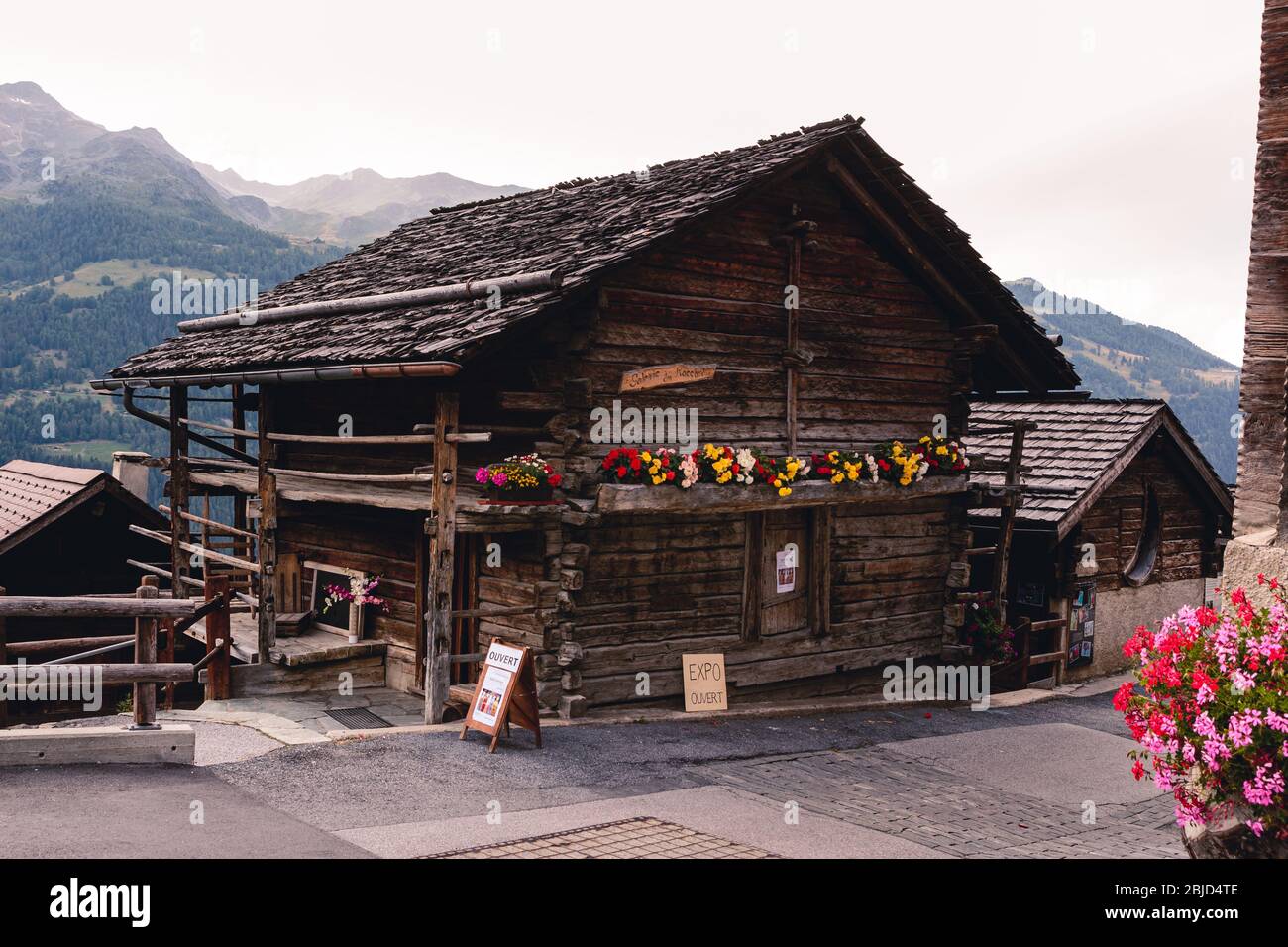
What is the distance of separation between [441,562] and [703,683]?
327cm

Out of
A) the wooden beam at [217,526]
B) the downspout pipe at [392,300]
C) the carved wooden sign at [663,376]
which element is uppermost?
the downspout pipe at [392,300]

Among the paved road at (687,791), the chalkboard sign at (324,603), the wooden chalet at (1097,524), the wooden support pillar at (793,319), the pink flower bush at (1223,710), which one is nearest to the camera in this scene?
the pink flower bush at (1223,710)

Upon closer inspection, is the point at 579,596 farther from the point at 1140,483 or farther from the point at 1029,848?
the point at 1140,483

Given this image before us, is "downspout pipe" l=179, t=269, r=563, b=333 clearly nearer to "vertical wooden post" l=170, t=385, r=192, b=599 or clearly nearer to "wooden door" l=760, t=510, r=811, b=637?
"vertical wooden post" l=170, t=385, r=192, b=599

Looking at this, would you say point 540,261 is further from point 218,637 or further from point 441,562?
point 218,637

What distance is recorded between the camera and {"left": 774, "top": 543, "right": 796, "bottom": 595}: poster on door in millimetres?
13766

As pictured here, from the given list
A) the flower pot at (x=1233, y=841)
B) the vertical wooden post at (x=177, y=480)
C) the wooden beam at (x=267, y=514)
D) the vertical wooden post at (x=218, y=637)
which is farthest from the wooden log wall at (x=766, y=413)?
the vertical wooden post at (x=177, y=480)

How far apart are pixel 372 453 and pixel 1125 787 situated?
8665 mm

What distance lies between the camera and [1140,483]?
19.5 meters

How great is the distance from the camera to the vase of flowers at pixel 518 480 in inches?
439

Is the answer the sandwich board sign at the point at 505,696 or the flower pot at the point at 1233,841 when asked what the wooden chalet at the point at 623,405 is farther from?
the flower pot at the point at 1233,841

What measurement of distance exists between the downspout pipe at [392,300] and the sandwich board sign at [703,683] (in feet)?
14.0

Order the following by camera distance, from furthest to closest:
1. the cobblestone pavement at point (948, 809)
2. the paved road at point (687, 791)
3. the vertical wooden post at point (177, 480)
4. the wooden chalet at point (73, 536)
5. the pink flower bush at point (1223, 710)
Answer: the wooden chalet at point (73, 536), the vertical wooden post at point (177, 480), the cobblestone pavement at point (948, 809), the paved road at point (687, 791), the pink flower bush at point (1223, 710)
